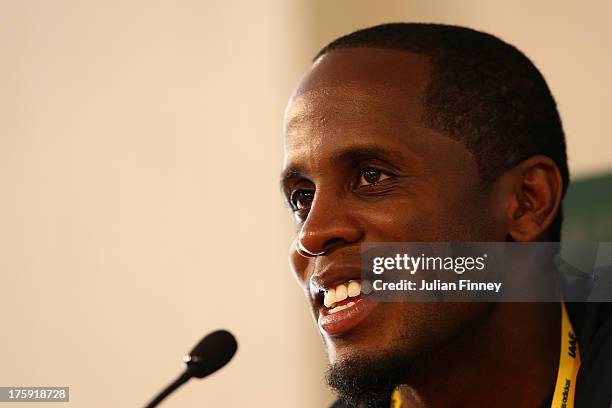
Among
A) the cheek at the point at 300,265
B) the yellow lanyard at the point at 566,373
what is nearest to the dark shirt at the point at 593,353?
the yellow lanyard at the point at 566,373

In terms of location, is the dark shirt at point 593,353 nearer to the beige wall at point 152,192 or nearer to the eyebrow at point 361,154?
the eyebrow at point 361,154

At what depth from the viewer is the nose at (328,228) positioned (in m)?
1.26

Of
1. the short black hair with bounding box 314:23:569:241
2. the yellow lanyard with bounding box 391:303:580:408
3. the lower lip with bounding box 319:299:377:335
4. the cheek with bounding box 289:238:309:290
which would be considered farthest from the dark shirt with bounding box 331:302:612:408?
the cheek with bounding box 289:238:309:290

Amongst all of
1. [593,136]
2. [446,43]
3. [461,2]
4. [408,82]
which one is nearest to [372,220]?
[408,82]

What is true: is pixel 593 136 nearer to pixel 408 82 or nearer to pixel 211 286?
pixel 408 82

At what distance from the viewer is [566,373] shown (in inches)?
51.8

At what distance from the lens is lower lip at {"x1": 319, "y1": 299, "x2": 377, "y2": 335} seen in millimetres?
1261

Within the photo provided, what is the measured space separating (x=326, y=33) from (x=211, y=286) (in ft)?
2.92

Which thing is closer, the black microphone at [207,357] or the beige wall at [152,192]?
the black microphone at [207,357]

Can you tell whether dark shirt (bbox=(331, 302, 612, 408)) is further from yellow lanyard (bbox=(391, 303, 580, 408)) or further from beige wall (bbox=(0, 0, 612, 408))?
beige wall (bbox=(0, 0, 612, 408))

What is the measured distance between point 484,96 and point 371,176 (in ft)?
0.78

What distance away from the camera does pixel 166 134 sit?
2.57 meters

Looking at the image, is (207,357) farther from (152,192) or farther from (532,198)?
(152,192)

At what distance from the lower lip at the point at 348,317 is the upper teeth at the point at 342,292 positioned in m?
0.02
